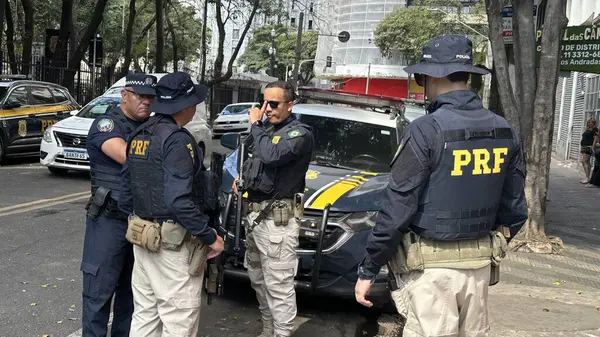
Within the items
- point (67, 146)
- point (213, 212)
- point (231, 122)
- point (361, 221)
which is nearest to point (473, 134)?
point (213, 212)

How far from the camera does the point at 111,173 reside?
4012mm

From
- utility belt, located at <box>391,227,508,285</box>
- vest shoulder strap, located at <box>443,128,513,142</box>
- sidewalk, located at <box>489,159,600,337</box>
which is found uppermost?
vest shoulder strap, located at <box>443,128,513,142</box>

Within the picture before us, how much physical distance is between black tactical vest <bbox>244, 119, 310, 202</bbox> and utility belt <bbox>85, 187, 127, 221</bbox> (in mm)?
937

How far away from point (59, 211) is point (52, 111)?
617cm

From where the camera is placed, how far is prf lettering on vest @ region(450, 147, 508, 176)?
9.52ft

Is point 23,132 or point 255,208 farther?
point 23,132

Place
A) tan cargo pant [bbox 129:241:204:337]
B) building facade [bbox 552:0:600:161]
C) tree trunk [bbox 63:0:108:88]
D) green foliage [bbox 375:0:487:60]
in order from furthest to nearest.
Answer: green foliage [bbox 375:0:487:60] → tree trunk [bbox 63:0:108:88] → building facade [bbox 552:0:600:161] → tan cargo pant [bbox 129:241:204:337]

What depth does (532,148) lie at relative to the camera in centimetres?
858

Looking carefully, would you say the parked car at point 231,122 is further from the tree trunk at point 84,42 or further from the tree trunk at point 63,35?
the tree trunk at point 63,35

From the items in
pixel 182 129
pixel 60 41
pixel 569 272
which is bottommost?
pixel 569 272

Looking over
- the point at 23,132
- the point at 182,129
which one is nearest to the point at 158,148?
the point at 182,129

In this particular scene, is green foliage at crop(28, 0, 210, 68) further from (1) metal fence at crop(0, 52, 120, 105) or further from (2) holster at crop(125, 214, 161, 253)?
(2) holster at crop(125, 214, 161, 253)

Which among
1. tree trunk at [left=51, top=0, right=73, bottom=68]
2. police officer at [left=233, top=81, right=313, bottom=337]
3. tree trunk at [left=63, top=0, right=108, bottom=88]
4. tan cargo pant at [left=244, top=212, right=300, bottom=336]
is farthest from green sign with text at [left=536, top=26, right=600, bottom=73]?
tree trunk at [left=51, top=0, right=73, bottom=68]

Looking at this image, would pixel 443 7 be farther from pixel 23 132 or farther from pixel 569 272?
pixel 569 272
